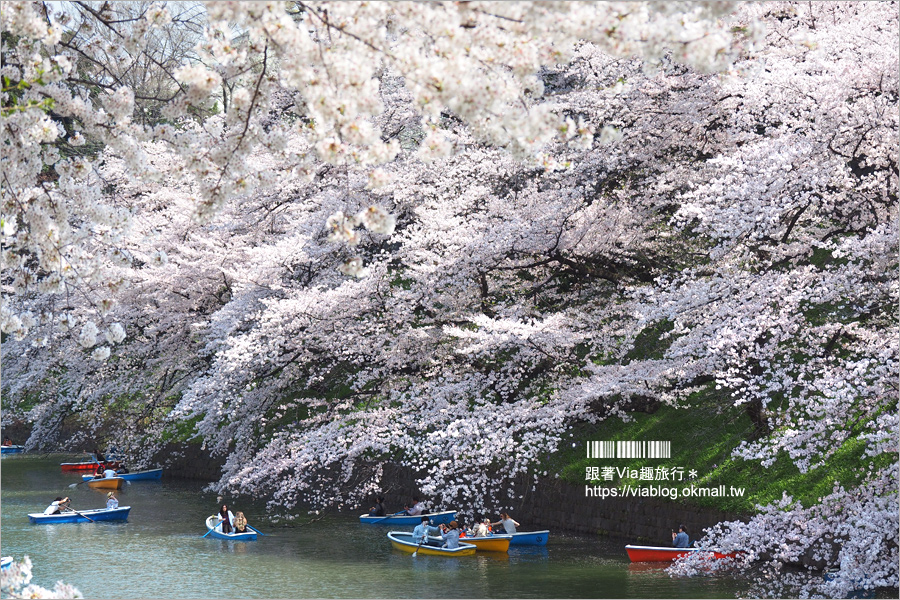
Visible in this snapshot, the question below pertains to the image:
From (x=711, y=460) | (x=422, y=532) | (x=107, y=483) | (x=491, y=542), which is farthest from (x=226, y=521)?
(x=107, y=483)

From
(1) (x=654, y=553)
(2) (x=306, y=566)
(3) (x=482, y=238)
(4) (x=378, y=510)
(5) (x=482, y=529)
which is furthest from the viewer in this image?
(4) (x=378, y=510)

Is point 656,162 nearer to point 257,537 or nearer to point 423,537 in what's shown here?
point 423,537

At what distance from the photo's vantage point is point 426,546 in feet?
53.7

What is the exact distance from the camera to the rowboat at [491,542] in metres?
15.9

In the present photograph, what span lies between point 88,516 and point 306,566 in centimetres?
785

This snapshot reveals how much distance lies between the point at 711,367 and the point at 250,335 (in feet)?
28.6

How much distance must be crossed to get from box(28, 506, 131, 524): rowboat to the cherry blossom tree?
2.54 m

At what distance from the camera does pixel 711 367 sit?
1338 cm

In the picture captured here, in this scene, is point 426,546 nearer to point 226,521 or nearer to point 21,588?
point 226,521

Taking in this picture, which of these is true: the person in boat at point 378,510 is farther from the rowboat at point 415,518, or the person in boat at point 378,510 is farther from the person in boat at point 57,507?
the person in boat at point 57,507

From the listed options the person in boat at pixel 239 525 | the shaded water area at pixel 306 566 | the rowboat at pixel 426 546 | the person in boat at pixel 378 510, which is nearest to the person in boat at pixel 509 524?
the shaded water area at pixel 306 566

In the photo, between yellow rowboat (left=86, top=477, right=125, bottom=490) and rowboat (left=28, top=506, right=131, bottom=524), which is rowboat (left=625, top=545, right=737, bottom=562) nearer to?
→ rowboat (left=28, top=506, right=131, bottom=524)

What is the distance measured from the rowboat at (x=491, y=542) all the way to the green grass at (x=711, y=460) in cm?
192

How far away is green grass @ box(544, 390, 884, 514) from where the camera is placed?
14.1m
